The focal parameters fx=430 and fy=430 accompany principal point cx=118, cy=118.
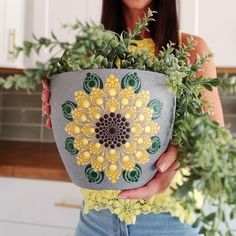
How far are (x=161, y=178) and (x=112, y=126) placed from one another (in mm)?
122

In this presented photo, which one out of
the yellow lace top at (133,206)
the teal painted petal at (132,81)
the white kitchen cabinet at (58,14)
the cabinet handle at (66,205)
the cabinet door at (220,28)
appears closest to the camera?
the teal painted petal at (132,81)

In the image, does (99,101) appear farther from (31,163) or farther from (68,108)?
(31,163)

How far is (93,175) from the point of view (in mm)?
505

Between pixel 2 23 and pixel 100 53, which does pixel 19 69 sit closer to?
pixel 2 23

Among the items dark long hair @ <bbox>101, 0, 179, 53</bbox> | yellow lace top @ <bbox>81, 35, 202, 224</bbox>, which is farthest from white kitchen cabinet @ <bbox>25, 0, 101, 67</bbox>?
yellow lace top @ <bbox>81, 35, 202, 224</bbox>

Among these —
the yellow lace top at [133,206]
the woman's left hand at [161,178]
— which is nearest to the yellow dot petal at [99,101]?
the woman's left hand at [161,178]

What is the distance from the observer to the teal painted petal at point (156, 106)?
0.48 meters

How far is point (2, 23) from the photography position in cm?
163

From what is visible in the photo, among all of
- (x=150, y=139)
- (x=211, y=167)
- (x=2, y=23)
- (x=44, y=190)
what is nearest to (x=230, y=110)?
(x=44, y=190)

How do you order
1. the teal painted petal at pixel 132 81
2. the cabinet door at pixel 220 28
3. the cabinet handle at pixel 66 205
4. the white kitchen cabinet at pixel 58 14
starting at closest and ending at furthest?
the teal painted petal at pixel 132 81, the cabinet handle at pixel 66 205, the cabinet door at pixel 220 28, the white kitchen cabinet at pixel 58 14

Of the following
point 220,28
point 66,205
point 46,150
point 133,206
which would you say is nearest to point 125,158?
point 133,206

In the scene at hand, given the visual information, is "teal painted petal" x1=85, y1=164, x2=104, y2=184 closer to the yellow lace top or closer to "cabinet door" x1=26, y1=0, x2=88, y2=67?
the yellow lace top

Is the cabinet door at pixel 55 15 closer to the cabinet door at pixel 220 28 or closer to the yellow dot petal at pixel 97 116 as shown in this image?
the cabinet door at pixel 220 28

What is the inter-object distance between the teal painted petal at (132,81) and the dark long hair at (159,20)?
33 centimetres
